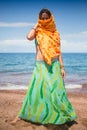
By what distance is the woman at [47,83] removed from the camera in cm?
533

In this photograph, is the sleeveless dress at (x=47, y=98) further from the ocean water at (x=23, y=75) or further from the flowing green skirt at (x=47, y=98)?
the ocean water at (x=23, y=75)

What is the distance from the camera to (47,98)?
5367 mm

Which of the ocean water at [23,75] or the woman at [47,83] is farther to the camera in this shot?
the ocean water at [23,75]

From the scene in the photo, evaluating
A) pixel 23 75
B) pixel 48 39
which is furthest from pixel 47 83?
pixel 23 75

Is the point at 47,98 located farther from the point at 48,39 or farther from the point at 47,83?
the point at 48,39

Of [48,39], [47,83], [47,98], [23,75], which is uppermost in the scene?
[48,39]

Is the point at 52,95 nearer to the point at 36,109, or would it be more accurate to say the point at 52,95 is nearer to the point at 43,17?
the point at 36,109

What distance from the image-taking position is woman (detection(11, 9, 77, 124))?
5.33m

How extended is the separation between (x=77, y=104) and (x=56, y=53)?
12.5 ft

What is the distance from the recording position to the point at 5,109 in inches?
293

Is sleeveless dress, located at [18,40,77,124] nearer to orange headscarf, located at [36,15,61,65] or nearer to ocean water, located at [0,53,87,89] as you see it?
orange headscarf, located at [36,15,61,65]

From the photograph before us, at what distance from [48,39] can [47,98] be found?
1.02 metres

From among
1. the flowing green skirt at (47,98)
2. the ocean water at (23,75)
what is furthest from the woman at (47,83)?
the ocean water at (23,75)

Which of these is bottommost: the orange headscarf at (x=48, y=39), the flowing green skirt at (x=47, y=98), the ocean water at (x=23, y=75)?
the ocean water at (x=23, y=75)
